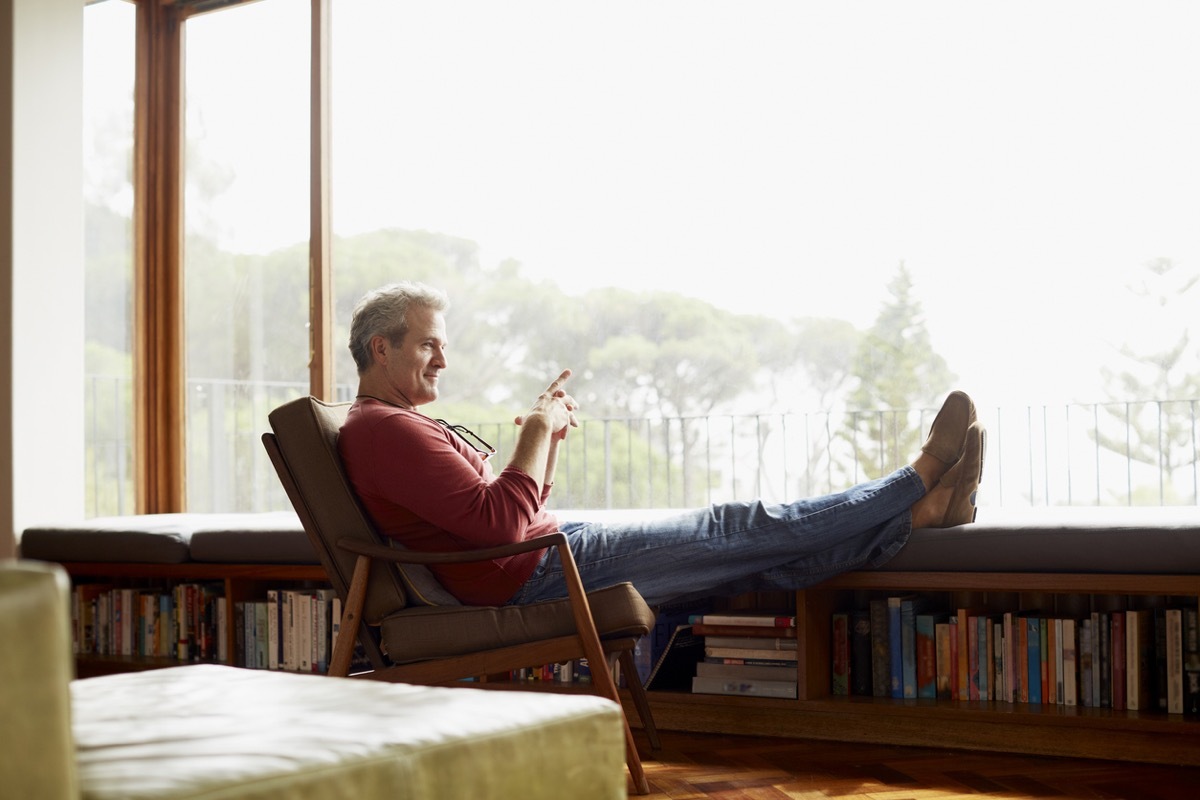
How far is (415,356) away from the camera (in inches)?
115

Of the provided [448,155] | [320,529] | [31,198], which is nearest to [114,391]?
[31,198]

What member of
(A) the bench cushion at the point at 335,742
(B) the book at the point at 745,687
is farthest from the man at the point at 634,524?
(A) the bench cushion at the point at 335,742

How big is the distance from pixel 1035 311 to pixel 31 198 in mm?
9668

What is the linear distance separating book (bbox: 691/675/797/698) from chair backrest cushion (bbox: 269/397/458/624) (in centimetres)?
81

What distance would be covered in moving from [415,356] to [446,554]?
57cm

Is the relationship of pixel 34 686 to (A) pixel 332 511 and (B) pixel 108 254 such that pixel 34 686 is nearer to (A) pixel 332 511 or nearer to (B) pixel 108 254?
(A) pixel 332 511

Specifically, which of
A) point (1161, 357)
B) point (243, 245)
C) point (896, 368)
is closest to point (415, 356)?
point (243, 245)

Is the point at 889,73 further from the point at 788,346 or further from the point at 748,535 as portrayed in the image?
the point at 748,535

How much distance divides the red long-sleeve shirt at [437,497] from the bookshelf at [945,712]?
75 centimetres

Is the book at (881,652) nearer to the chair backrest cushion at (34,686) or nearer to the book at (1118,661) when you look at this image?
the book at (1118,661)

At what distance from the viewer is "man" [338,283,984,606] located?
2.76 m

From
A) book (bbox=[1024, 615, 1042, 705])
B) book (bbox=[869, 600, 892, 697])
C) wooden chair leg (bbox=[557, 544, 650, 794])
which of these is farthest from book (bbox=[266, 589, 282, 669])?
book (bbox=[1024, 615, 1042, 705])

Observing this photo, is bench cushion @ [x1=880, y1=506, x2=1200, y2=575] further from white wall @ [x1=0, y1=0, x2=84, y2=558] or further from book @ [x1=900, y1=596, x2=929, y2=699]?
white wall @ [x1=0, y1=0, x2=84, y2=558]

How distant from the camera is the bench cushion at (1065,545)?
9.00 feet
